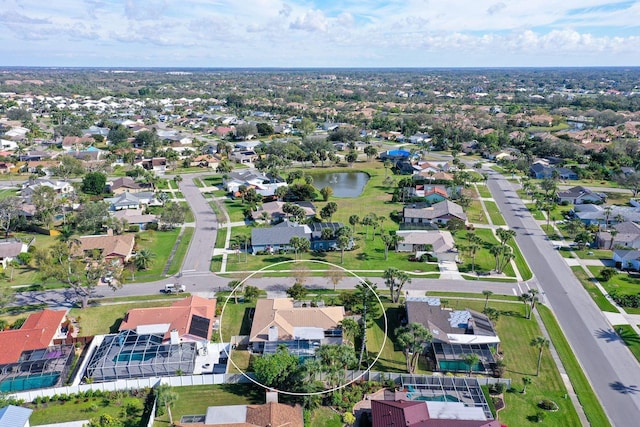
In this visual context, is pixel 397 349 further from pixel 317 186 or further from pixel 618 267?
pixel 317 186

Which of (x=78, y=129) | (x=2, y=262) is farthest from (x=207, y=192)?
(x=78, y=129)

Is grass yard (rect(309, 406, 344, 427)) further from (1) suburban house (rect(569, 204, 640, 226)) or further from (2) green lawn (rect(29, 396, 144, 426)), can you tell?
(1) suburban house (rect(569, 204, 640, 226))

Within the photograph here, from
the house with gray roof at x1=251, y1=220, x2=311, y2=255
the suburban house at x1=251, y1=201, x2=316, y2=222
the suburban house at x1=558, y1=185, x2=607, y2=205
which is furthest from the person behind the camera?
the suburban house at x1=558, y1=185, x2=607, y2=205

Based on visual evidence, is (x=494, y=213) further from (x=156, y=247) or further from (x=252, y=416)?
(x=252, y=416)

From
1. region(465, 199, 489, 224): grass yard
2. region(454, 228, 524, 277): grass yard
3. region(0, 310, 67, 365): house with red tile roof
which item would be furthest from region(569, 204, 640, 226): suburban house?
region(0, 310, 67, 365): house with red tile roof

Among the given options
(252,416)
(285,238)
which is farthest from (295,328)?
(285,238)

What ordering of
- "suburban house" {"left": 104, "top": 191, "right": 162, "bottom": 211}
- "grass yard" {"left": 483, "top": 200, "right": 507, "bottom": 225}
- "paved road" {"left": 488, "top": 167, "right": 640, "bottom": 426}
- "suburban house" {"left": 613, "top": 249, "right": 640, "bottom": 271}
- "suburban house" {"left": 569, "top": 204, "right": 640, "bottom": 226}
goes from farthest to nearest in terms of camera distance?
"suburban house" {"left": 104, "top": 191, "right": 162, "bottom": 211} < "grass yard" {"left": 483, "top": 200, "right": 507, "bottom": 225} < "suburban house" {"left": 569, "top": 204, "right": 640, "bottom": 226} < "suburban house" {"left": 613, "top": 249, "right": 640, "bottom": 271} < "paved road" {"left": 488, "top": 167, "right": 640, "bottom": 426}

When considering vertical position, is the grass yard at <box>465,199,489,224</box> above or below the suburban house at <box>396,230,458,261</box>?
below
